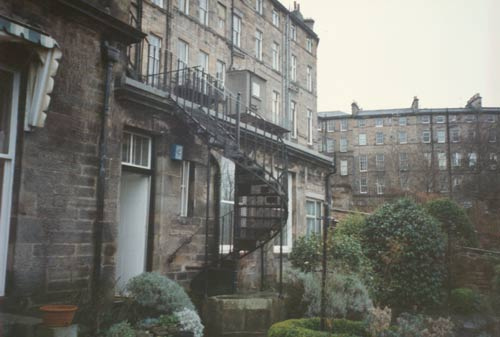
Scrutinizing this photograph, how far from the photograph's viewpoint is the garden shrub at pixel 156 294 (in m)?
7.70

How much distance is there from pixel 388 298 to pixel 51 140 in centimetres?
1046

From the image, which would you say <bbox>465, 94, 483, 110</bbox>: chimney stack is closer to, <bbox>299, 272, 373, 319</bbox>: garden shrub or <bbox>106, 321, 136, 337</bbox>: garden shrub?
<bbox>299, 272, 373, 319</bbox>: garden shrub

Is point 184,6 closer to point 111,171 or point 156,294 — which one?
point 111,171

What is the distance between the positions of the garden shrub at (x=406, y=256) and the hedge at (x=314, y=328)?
5.41 m

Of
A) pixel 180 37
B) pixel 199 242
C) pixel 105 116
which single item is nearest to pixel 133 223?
pixel 199 242

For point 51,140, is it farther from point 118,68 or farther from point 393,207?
point 393,207

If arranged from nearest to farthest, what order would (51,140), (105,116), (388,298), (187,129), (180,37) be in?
1. (51,140)
2. (105,116)
3. (187,129)
4. (388,298)
5. (180,37)

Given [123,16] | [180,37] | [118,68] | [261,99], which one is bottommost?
[118,68]

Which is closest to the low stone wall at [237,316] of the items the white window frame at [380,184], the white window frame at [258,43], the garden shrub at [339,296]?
the garden shrub at [339,296]

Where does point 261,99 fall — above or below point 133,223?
above

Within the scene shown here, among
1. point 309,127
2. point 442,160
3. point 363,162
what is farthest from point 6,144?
point 363,162

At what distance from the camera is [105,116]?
7859mm

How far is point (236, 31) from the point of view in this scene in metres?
26.6

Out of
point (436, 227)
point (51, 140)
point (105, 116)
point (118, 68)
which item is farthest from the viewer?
point (436, 227)
